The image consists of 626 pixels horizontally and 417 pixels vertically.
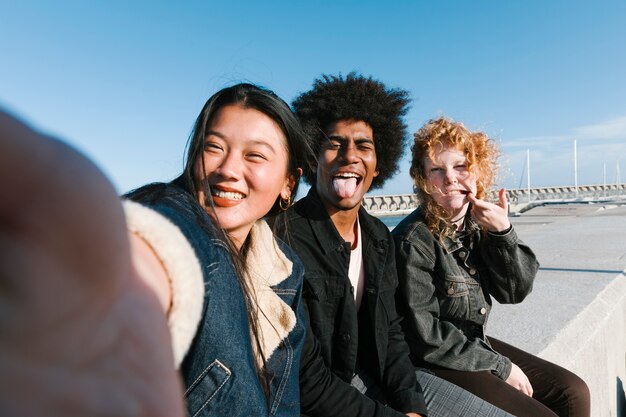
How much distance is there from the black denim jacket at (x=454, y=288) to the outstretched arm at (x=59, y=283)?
250 cm

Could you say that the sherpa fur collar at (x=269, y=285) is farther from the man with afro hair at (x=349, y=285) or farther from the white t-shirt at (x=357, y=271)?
the white t-shirt at (x=357, y=271)

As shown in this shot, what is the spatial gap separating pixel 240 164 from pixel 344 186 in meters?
0.93

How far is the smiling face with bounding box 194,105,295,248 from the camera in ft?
6.62

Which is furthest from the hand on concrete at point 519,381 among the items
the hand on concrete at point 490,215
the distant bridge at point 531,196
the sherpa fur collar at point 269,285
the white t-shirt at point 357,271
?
the distant bridge at point 531,196

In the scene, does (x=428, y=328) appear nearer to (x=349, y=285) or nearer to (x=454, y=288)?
(x=454, y=288)

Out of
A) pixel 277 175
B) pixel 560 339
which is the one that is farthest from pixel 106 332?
pixel 560 339

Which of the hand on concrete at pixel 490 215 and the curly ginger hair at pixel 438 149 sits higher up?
the curly ginger hair at pixel 438 149

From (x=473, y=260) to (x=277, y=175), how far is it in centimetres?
146

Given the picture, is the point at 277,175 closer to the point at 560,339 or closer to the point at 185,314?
the point at 185,314

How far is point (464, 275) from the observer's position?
287cm

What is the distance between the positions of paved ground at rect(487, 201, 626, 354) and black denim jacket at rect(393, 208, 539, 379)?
494mm

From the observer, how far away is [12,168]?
318mm

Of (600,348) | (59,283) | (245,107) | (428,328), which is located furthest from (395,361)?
(59,283)

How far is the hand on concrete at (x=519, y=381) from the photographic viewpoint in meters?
2.71
